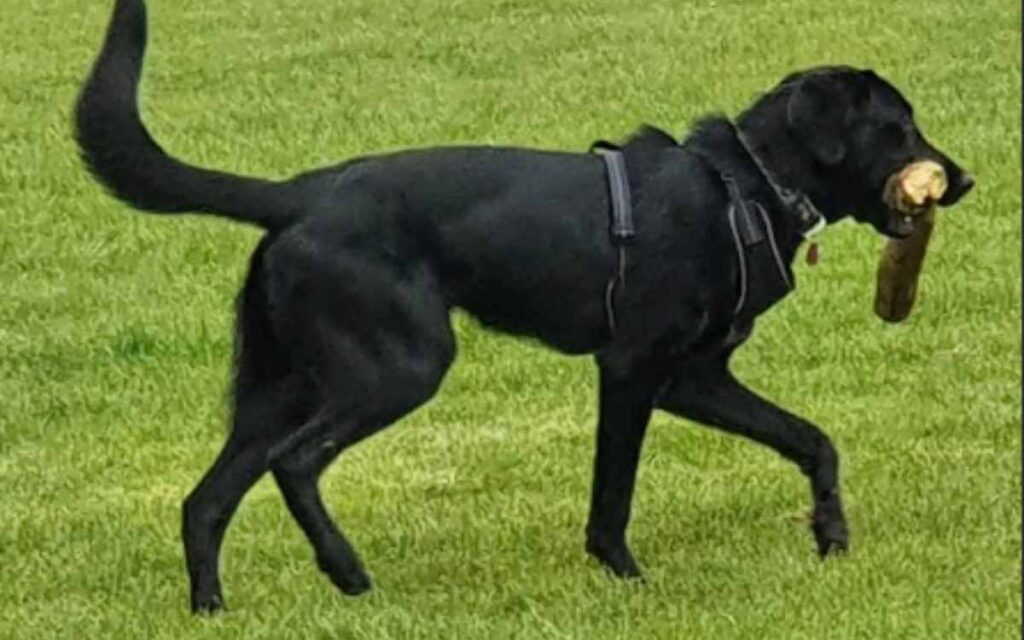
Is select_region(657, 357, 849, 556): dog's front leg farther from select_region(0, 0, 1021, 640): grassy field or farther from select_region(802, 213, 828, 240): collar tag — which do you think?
select_region(802, 213, 828, 240): collar tag

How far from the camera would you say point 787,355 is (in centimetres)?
916

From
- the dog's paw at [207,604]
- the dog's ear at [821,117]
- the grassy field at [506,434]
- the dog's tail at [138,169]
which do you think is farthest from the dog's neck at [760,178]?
the dog's paw at [207,604]

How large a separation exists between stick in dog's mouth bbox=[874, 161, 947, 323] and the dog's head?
16mm

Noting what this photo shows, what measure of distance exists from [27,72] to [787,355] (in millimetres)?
10120

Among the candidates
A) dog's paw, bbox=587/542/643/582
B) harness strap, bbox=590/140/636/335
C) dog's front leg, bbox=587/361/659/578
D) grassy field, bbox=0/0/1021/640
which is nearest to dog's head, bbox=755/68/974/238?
harness strap, bbox=590/140/636/335

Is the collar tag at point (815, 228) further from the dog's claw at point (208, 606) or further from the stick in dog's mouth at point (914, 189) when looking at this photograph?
the dog's claw at point (208, 606)

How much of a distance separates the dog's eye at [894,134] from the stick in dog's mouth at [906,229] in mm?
69

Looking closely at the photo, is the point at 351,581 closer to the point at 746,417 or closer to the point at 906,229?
the point at 746,417

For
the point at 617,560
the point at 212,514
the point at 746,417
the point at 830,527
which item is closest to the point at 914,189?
the point at 746,417

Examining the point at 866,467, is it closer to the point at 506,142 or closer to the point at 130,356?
the point at 130,356

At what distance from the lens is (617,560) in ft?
20.4

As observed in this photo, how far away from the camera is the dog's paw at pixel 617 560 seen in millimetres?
6184

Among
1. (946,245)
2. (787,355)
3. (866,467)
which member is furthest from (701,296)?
(946,245)

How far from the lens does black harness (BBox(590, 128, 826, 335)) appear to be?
6.10m
